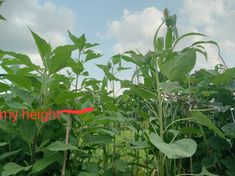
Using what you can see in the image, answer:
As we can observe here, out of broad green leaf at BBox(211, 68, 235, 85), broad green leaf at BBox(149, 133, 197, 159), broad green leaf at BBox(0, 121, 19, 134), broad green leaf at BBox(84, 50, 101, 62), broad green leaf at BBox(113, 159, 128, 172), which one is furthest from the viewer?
broad green leaf at BBox(84, 50, 101, 62)

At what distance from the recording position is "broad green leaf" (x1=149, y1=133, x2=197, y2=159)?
967 millimetres

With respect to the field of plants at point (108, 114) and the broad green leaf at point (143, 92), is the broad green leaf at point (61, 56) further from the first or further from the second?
the broad green leaf at point (143, 92)

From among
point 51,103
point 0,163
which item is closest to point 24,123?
point 51,103

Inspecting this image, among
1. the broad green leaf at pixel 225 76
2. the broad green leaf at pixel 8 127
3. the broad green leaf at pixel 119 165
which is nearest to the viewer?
the broad green leaf at pixel 8 127

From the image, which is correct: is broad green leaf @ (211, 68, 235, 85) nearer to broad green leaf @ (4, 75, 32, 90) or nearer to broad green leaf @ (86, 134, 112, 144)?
broad green leaf @ (86, 134, 112, 144)

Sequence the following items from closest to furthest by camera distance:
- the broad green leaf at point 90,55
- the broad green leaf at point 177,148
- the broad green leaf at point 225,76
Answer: the broad green leaf at point 177,148 → the broad green leaf at point 225,76 → the broad green leaf at point 90,55

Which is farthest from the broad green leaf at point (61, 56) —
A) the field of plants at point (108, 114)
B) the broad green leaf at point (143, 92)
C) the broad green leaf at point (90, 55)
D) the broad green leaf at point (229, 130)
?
the broad green leaf at point (229, 130)

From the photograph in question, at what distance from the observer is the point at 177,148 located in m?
1.03

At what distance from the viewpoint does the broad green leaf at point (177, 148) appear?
0.97 metres

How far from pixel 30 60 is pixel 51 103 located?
16cm

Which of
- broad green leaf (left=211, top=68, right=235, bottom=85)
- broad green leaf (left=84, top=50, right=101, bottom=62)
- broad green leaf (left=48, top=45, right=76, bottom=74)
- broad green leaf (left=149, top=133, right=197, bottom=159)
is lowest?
broad green leaf (left=149, top=133, right=197, bottom=159)

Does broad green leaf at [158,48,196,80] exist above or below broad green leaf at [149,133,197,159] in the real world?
above

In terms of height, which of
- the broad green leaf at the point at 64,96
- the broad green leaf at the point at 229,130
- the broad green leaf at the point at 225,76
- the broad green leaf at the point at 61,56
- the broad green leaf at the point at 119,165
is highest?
the broad green leaf at the point at 61,56

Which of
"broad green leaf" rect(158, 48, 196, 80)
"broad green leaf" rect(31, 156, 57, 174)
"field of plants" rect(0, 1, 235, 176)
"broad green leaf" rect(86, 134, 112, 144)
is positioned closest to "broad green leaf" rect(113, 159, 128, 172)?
"field of plants" rect(0, 1, 235, 176)
